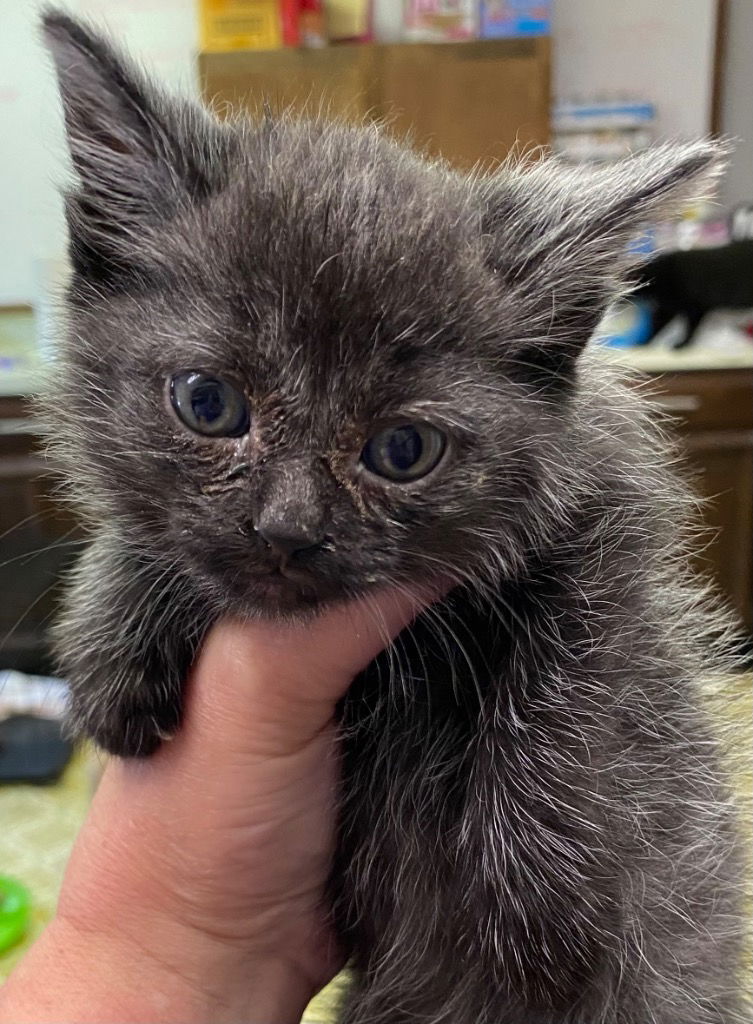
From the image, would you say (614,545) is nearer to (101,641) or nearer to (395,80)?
(101,641)

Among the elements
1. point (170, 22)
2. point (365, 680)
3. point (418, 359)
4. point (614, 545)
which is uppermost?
point (170, 22)

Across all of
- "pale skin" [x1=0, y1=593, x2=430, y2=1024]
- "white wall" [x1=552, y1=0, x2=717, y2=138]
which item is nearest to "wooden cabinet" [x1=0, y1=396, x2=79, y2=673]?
"pale skin" [x1=0, y1=593, x2=430, y2=1024]

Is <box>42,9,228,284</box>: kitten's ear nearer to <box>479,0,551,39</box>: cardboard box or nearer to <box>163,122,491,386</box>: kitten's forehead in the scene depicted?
<box>163,122,491,386</box>: kitten's forehead

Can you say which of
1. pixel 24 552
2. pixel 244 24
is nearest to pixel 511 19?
pixel 244 24

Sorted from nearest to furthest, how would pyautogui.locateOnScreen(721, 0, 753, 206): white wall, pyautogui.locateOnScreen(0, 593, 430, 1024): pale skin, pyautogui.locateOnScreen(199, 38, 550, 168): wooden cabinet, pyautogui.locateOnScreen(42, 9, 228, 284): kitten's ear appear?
pyautogui.locateOnScreen(42, 9, 228, 284): kitten's ear, pyautogui.locateOnScreen(0, 593, 430, 1024): pale skin, pyautogui.locateOnScreen(199, 38, 550, 168): wooden cabinet, pyautogui.locateOnScreen(721, 0, 753, 206): white wall

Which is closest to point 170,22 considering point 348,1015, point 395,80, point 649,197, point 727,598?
point 395,80

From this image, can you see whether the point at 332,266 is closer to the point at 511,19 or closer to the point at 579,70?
the point at 511,19
